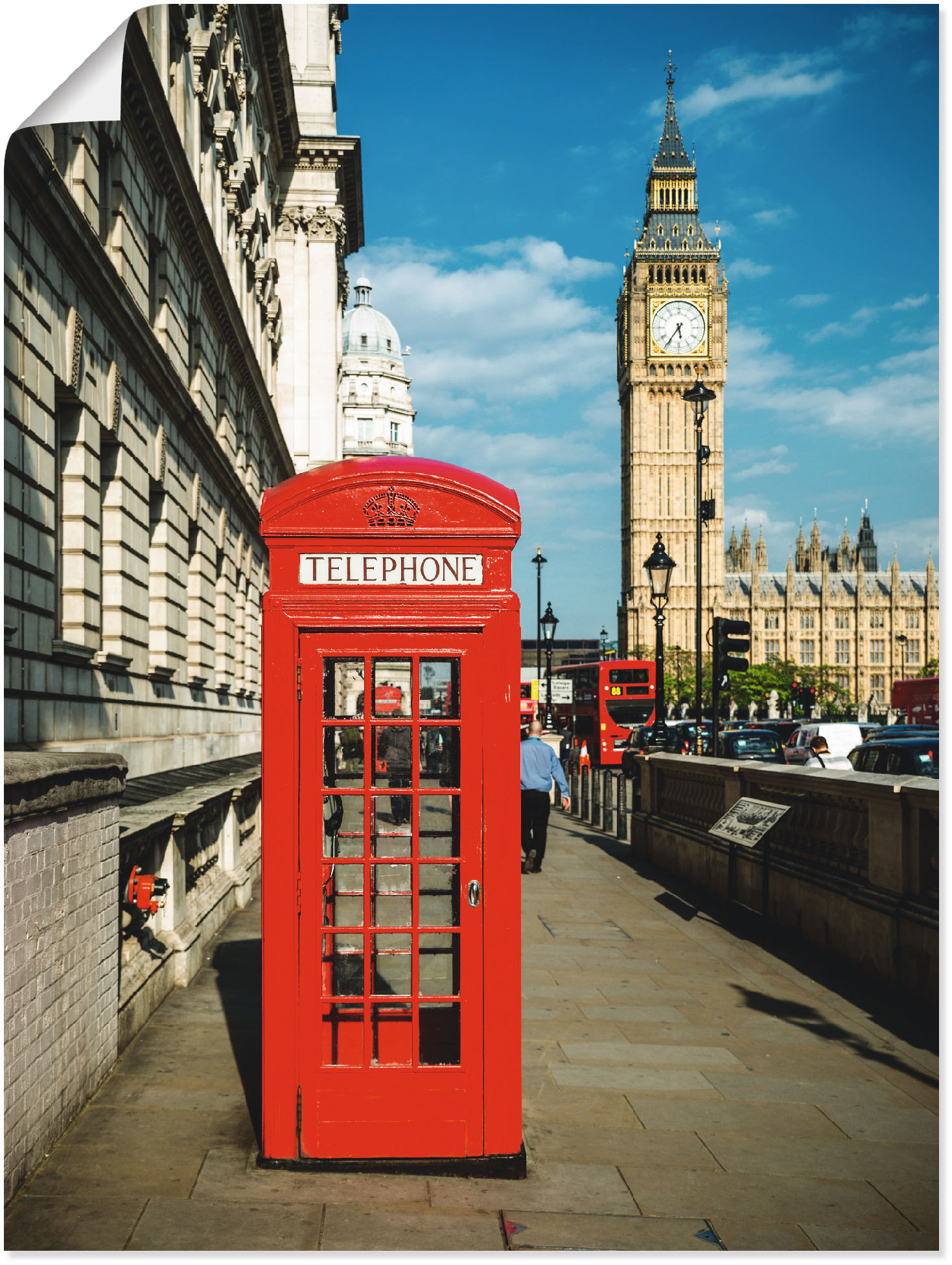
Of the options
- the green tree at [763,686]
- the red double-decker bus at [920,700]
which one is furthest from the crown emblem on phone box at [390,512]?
the green tree at [763,686]

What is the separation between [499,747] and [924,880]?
3734 millimetres

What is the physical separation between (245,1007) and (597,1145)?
2875 millimetres

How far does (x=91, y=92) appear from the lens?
4.77 meters

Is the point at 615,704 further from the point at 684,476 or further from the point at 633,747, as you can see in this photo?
the point at 684,476

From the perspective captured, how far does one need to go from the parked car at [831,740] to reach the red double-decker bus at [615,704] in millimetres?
7234

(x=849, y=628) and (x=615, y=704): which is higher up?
(x=849, y=628)

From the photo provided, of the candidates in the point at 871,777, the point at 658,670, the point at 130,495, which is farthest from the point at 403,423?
the point at 871,777

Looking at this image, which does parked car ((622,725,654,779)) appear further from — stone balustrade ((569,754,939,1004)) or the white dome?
the white dome

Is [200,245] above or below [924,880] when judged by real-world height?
above

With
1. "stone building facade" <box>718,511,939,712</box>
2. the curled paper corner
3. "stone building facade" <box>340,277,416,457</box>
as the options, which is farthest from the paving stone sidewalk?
"stone building facade" <box>718,511,939,712</box>

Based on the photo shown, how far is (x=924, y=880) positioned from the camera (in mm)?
7188

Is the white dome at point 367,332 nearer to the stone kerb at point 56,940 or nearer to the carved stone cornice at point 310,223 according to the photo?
the carved stone cornice at point 310,223

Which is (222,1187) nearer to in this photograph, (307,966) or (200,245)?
(307,966)

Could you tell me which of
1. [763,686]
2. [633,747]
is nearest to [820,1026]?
[633,747]
